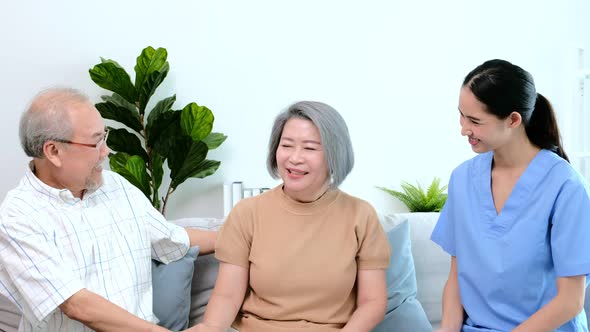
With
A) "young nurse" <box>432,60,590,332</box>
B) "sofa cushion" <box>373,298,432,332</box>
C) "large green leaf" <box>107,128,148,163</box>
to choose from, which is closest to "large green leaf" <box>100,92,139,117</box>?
"large green leaf" <box>107,128,148,163</box>

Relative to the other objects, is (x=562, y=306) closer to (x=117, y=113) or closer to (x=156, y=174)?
(x=156, y=174)

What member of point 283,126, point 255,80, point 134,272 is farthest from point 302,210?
point 255,80

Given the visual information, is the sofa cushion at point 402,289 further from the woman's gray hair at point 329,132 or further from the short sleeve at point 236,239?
the short sleeve at point 236,239

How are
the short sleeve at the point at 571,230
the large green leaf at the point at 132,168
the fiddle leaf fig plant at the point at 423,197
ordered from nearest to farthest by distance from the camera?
the short sleeve at the point at 571,230, the large green leaf at the point at 132,168, the fiddle leaf fig plant at the point at 423,197

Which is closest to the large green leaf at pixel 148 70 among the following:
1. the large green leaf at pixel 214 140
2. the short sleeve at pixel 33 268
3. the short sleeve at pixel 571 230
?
the large green leaf at pixel 214 140

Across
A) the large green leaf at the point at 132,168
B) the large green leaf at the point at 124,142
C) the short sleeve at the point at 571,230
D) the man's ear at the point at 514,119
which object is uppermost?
the man's ear at the point at 514,119

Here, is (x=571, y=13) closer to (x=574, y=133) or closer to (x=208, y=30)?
(x=574, y=133)

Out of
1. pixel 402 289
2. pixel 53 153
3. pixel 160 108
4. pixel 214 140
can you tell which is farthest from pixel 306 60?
pixel 53 153

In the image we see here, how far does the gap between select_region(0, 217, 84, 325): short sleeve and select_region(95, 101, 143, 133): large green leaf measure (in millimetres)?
2034

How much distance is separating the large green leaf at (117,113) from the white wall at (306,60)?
320mm

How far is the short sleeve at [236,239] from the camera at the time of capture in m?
2.10

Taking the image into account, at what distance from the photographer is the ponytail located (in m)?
1.82

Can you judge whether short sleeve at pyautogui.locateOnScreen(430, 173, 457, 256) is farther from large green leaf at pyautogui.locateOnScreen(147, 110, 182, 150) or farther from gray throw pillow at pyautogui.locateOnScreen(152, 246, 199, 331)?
large green leaf at pyautogui.locateOnScreen(147, 110, 182, 150)

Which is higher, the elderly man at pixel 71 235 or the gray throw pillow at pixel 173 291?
the elderly man at pixel 71 235
